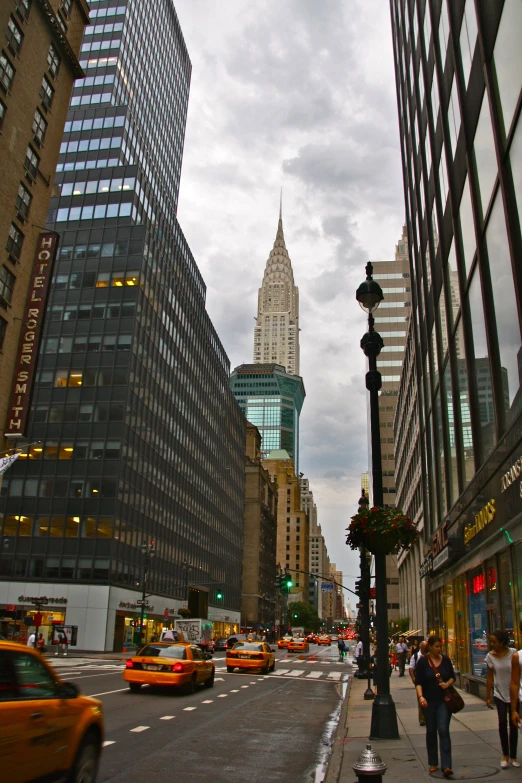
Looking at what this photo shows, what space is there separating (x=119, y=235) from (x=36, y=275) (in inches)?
1254

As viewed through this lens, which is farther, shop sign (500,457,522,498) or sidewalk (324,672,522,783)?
shop sign (500,457,522,498)

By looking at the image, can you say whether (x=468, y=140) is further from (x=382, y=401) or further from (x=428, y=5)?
(x=382, y=401)

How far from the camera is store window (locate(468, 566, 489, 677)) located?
18312 millimetres

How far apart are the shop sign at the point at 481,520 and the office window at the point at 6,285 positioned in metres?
24.6

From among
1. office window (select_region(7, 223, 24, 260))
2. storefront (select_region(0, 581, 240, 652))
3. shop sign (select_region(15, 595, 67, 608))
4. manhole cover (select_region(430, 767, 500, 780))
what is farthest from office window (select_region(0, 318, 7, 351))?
manhole cover (select_region(430, 767, 500, 780))

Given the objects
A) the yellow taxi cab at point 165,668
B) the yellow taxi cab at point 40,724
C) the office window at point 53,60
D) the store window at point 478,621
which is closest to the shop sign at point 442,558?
the store window at point 478,621

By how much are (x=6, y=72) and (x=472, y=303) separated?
86.8 feet

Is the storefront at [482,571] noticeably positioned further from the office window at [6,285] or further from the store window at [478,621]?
the office window at [6,285]

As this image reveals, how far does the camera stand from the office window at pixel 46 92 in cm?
3562

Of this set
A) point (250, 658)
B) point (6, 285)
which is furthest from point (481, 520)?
point (6, 285)

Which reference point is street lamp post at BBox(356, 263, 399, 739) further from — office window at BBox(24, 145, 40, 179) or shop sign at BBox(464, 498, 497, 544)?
office window at BBox(24, 145, 40, 179)

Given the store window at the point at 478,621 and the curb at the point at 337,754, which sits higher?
the store window at the point at 478,621

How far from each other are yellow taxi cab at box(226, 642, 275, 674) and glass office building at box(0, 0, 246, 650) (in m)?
24.1

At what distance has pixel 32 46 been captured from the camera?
3369cm
